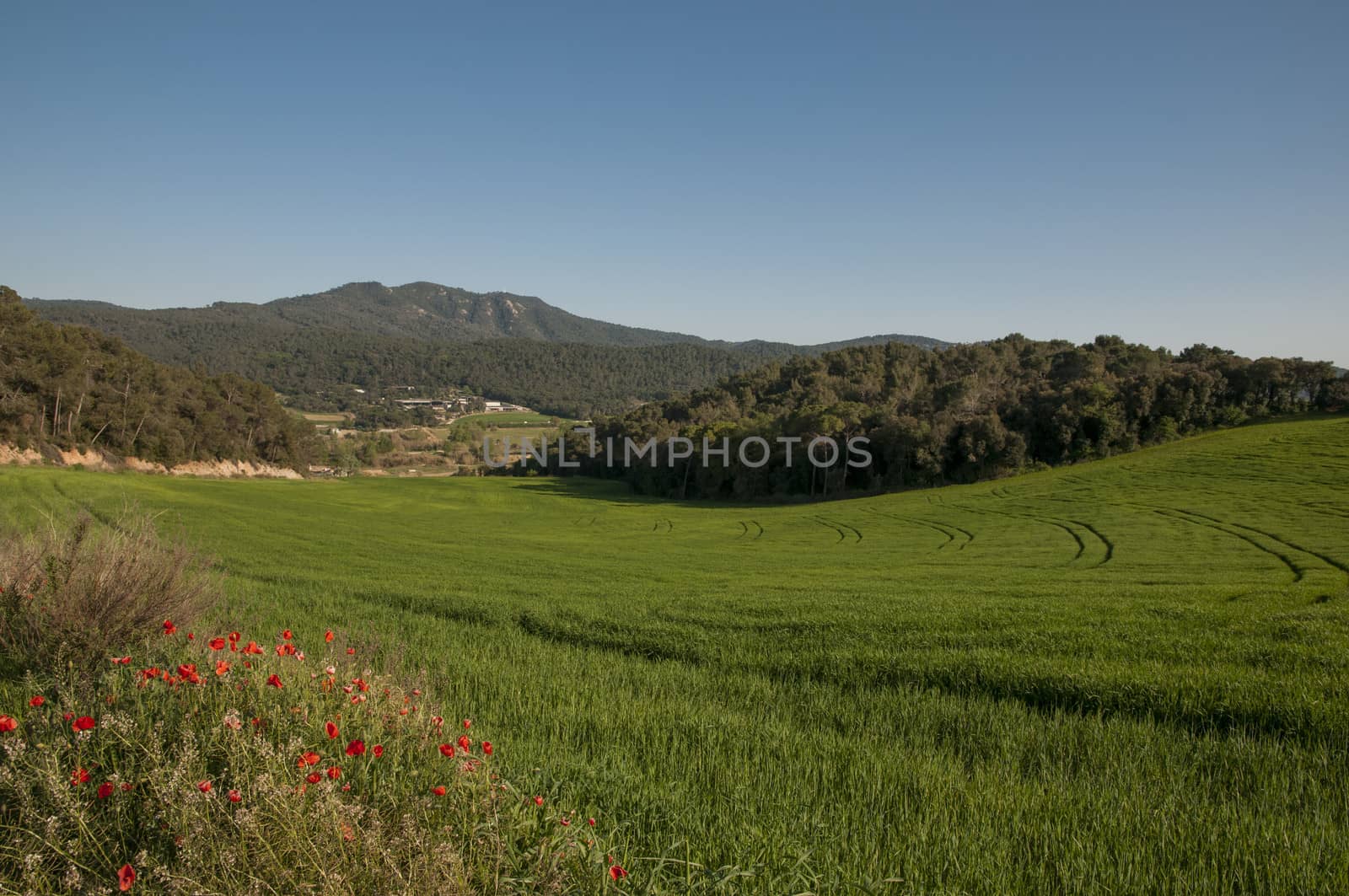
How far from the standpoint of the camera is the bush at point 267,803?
3037 mm

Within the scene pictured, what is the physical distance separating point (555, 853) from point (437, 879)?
544 millimetres

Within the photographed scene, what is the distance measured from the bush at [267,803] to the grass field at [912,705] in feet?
2.21

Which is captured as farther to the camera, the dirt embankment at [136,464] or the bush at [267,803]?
the dirt embankment at [136,464]

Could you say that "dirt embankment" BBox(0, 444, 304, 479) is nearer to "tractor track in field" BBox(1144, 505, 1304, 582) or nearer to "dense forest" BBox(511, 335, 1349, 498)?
Result: "dense forest" BBox(511, 335, 1349, 498)

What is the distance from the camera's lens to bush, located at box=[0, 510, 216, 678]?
6.75m

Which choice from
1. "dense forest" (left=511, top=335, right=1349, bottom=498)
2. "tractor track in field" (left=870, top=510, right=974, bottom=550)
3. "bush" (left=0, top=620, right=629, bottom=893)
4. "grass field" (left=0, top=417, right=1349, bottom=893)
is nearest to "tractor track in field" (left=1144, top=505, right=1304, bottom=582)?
"grass field" (left=0, top=417, right=1349, bottom=893)

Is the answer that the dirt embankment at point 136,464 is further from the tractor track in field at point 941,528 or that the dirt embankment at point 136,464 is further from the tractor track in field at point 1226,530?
the tractor track in field at point 1226,530

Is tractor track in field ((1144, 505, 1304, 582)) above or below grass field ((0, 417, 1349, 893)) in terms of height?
below

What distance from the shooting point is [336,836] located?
3.12 m

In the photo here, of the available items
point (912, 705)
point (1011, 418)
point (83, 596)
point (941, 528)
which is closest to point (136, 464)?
point (941, 528)

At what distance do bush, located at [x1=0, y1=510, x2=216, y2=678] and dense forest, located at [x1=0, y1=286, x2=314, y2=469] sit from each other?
233 feet

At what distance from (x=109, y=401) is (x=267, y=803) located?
87.9 meters

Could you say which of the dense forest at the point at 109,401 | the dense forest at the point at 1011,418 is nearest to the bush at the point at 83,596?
the dense forest at the point at 1011,418

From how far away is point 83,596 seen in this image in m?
6.91
